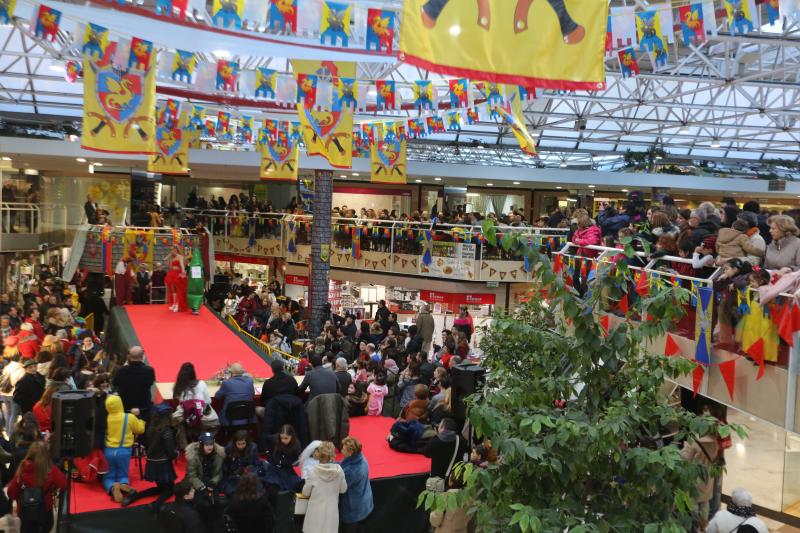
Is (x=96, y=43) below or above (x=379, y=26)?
below

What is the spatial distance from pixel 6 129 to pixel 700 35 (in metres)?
23.4

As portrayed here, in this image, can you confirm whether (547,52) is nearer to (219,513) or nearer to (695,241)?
(695,241)

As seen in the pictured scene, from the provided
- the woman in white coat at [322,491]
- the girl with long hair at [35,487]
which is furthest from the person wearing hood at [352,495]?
the girl with long hair at [35,487]

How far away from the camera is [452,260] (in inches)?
926

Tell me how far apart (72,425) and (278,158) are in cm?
1338

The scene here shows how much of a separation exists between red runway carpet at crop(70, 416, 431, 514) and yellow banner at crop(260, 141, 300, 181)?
10032 mm

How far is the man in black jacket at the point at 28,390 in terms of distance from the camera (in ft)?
31.8

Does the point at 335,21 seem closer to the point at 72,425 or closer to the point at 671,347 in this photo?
the point at 671,347

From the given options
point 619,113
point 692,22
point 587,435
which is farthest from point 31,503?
point 619,113

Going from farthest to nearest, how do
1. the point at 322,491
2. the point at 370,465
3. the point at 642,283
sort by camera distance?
the point at 370,465 → the point at 642,283 → the point at 322,491

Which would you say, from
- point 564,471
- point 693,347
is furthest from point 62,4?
point 564,471

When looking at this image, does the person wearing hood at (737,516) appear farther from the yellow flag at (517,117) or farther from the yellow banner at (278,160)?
the yellow banner at (278,160)

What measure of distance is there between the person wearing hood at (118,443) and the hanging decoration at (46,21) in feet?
17.3

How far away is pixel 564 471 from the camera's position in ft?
13.9
